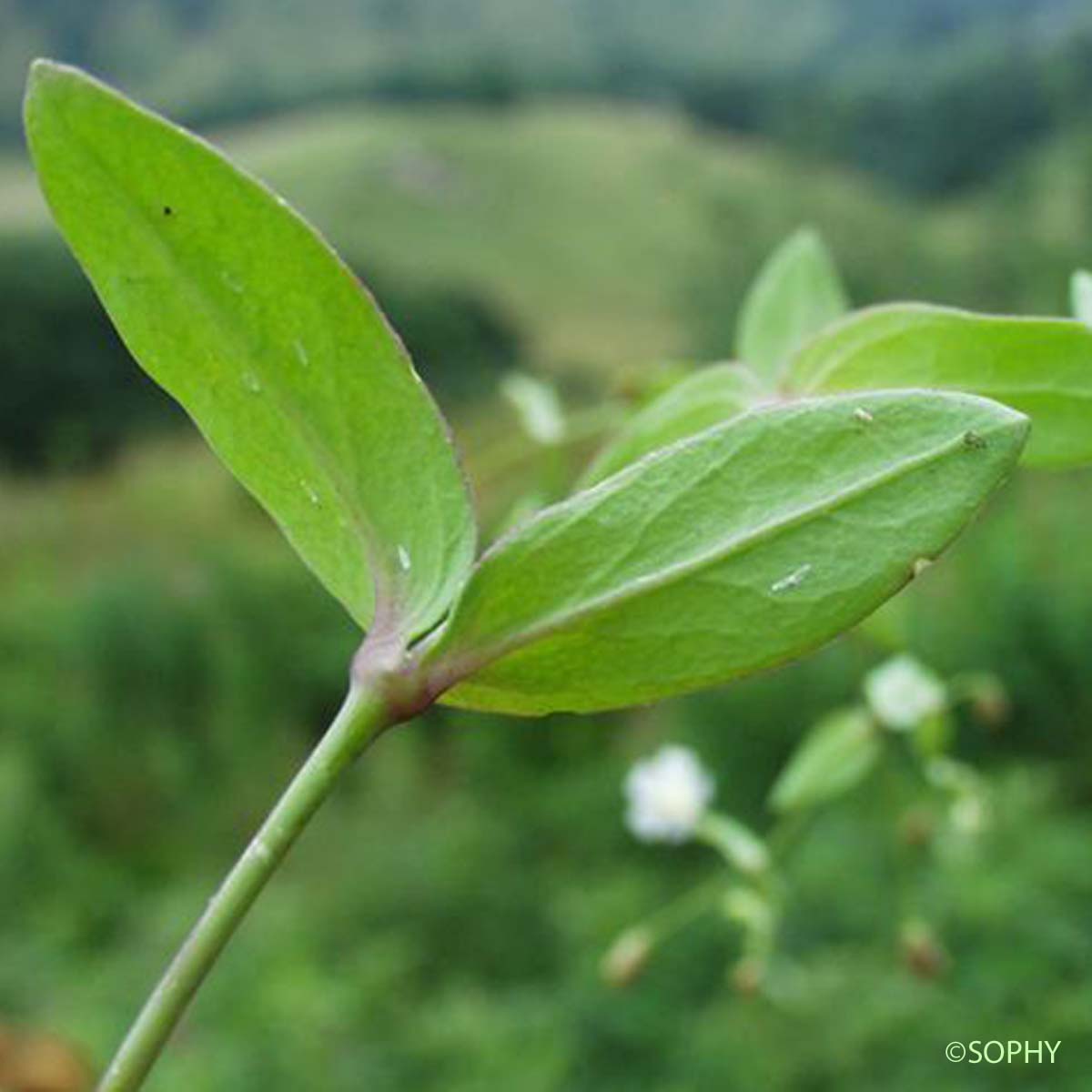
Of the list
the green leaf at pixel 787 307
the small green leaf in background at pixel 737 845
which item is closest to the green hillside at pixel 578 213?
the small green leaf in background at pixel 737 845

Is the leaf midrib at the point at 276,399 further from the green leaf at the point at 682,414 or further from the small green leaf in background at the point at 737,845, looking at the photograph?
the small green leaf in background at the point at 737,845

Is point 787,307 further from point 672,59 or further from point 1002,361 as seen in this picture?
point 672,59

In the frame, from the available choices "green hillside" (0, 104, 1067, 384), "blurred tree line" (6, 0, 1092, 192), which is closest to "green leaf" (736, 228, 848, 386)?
"green hillside" (0, 104, 1067, 384)

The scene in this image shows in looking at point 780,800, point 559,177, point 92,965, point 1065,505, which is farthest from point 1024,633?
point 559,177

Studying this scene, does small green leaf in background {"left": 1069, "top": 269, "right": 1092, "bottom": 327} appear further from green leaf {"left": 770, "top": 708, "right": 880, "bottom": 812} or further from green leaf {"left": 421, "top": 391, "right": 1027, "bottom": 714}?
green leaf {"left": 770, "top": 708, "right": 880, "bottom": 812}

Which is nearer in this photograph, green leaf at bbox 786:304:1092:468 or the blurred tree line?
green leaf at bbox 786:304:1092:468

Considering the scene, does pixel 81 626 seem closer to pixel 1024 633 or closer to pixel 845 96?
pixel 1024 633
